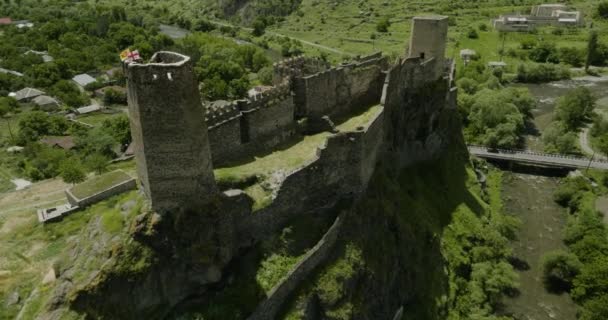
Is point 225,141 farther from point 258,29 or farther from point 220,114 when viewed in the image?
point 258,29

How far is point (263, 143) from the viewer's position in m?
33.4

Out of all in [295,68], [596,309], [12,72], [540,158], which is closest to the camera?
[295,68]

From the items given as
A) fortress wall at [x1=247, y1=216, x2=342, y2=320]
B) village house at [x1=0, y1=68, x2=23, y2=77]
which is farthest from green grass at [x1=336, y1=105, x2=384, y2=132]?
village house at [x1=0, y1=68, x2=23, y2=77]

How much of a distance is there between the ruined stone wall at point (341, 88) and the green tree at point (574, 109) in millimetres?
47319

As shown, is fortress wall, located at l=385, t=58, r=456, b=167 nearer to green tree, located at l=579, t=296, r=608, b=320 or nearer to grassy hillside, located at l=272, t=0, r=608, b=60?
green tree, located at l=579, t=296, r=608, b=320

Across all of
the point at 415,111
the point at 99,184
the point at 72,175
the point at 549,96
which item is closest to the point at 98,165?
the point at 72,175

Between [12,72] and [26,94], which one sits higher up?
[12,72]

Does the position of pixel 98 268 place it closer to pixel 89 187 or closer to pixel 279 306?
pixel 279 306

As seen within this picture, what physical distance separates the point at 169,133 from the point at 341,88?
1774 cm

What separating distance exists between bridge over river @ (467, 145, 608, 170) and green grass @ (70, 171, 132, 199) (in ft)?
151

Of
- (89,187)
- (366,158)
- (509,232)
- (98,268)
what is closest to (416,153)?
(509,232)

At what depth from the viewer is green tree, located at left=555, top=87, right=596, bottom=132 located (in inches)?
3046

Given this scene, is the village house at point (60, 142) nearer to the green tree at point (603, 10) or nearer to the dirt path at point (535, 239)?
the dirt path at point (535, 239)

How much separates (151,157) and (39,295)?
10.1m
